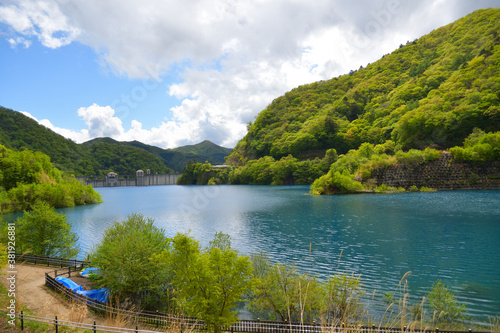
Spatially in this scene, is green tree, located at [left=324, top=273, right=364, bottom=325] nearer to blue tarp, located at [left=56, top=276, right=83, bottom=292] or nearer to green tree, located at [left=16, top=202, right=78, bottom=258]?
blue tarp, located at [left=56, top=276, right=83, bottom=292]

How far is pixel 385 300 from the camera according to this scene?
15.6 m

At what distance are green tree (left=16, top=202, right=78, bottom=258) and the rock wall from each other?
73.9m

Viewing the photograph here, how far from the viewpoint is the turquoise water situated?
18.0m

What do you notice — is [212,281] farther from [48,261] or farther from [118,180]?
[118,180]

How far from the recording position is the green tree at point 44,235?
24328mm

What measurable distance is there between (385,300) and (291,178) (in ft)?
382

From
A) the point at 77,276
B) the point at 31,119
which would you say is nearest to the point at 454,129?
the point at 77,276

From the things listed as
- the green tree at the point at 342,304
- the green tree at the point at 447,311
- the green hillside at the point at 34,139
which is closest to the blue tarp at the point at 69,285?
the green tree at the point at 342,304

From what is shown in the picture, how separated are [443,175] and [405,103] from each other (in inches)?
2094

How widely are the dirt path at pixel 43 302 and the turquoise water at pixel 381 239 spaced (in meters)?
7.80

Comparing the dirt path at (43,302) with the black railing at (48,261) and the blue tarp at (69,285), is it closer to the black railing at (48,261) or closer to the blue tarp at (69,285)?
the blue tarp at (69,285)

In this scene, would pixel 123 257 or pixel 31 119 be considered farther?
pixel 31 119

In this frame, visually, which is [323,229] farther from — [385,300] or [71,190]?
[71,190]

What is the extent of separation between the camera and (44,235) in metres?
24.7
